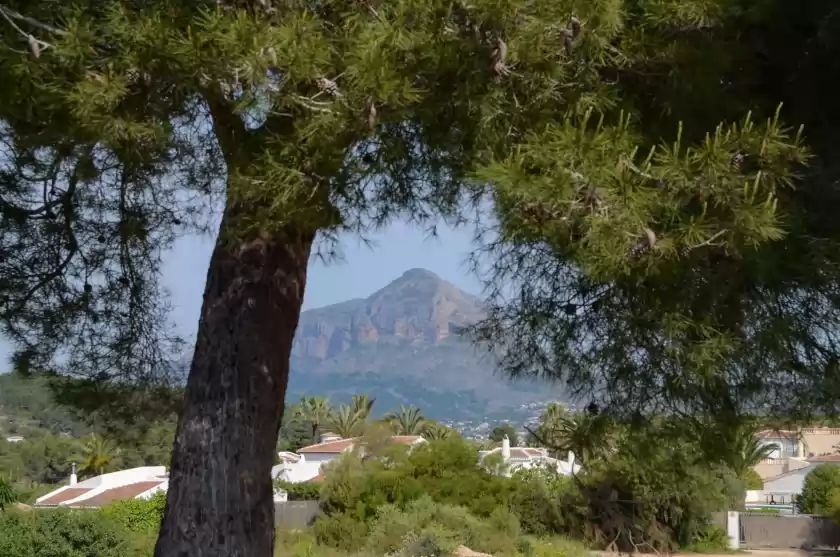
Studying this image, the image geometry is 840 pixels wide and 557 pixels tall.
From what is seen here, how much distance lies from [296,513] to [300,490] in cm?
489

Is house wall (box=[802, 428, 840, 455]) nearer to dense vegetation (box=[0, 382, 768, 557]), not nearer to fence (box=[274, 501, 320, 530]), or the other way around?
dense vegetation (box=[0, 382, 768, 557])

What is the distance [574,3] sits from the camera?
265 cm

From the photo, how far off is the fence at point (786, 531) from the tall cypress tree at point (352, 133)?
30180 mm

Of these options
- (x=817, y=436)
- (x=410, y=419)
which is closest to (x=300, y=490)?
(x=817, y=436)

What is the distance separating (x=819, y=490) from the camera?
37.0 m

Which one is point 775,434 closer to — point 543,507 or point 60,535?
point 60,535

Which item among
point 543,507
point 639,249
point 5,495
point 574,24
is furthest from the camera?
point 543,507

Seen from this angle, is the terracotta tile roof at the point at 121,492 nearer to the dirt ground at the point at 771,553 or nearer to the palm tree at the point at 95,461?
the dirt ground at the point at 771,553

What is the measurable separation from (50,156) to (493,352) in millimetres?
2106

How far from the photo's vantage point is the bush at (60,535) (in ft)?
43.8

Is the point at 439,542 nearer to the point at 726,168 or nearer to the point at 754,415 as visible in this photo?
the point at 754,415

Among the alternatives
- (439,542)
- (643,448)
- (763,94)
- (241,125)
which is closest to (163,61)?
(241,125)

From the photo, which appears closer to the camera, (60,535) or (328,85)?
(328,85)

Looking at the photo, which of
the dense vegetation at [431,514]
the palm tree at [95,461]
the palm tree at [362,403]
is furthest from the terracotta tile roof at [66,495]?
the palm tree at [362,403]
